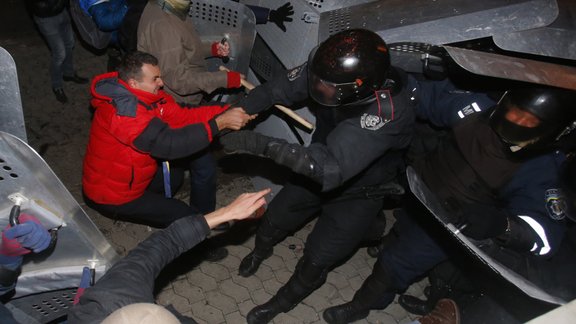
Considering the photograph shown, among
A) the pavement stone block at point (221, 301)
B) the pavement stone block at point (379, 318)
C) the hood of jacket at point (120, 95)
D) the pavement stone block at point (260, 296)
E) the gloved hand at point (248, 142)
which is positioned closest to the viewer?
A: the hood of jacket at point (120, 95)

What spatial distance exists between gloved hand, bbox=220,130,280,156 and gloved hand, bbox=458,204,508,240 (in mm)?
1336

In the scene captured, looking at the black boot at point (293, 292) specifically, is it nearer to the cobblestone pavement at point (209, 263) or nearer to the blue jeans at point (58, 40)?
the cobblestone pavement at point (209, 263)

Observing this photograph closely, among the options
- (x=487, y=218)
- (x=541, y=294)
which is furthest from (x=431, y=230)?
(x=541, y=294)

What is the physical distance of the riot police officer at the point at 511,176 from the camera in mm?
2467

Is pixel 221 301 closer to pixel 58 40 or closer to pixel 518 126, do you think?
pixel 518 126

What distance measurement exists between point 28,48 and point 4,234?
17.9 feet

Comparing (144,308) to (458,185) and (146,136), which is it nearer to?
(146,136)

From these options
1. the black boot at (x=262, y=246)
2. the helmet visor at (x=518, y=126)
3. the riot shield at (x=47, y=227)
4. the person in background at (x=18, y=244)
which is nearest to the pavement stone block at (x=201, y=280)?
the black boot at (x=262, y=246)

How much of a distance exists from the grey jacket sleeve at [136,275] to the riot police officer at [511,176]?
1662 mm

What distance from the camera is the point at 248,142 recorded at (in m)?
2.90

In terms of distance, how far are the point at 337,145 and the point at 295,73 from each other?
0.86m

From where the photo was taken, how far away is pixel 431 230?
331 centimetres

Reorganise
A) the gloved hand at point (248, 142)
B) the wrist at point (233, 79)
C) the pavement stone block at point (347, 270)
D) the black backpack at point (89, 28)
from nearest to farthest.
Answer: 1. the gloved hand at point (248, 142)
2. the wrist at point (233, 79)
3. the pavement stone block at point (347, 270)
4. the black backpack at point (89, 28)

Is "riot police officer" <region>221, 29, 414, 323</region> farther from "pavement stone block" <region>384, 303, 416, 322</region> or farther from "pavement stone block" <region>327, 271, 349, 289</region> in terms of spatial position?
"pavement stone block" <region>384, 303, 416, 322</region>
